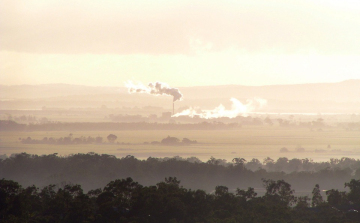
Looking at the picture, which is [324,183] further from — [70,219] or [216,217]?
[70,219]

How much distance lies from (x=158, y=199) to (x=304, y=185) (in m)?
Answer: 134

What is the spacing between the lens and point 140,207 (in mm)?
67875

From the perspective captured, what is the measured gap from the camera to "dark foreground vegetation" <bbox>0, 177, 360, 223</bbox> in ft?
195

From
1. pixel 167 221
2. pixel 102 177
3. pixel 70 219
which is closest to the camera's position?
pixel 70 219

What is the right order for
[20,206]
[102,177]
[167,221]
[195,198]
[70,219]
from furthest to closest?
[102,177], [195,198], [167,221], [70,219], [20,206]

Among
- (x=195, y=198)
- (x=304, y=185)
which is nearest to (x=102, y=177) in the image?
(x=304, y=185)

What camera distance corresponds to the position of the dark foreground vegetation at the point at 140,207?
59406 millimetres

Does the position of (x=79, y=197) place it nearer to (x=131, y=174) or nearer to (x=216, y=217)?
(x=216, y=217)

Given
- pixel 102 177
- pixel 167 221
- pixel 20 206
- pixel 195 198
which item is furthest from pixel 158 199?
pixel 102 177

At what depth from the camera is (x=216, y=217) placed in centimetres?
7088

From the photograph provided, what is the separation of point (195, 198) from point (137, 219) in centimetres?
1241

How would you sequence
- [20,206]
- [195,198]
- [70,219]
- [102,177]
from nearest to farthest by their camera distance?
[20,206], [70,219], [195,198], [102,177]

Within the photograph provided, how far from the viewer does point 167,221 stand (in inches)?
2694

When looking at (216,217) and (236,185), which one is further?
(236,185)
